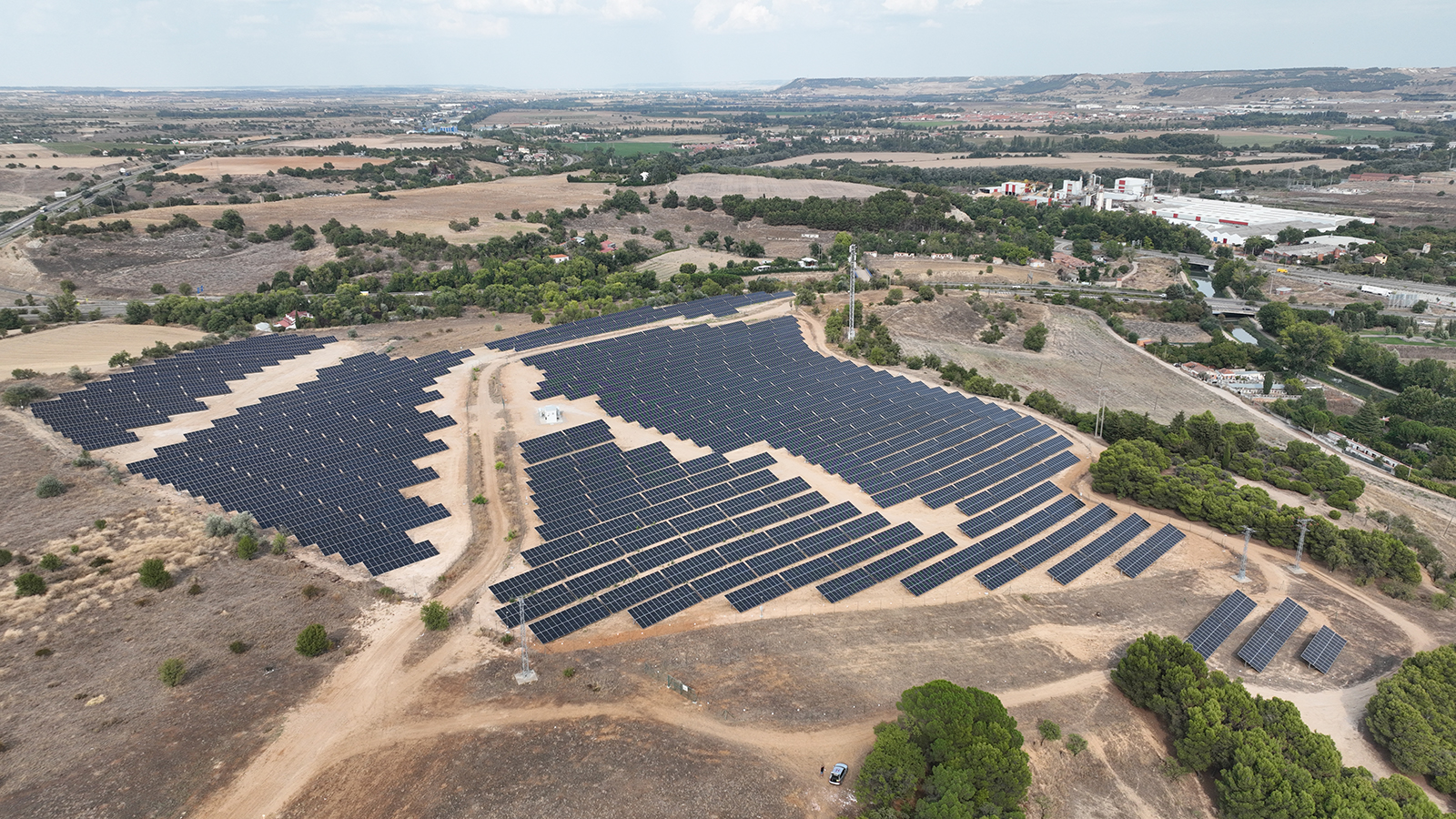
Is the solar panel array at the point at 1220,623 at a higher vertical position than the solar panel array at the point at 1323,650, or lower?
higher

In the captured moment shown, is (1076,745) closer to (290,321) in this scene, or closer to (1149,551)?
(1149,551)

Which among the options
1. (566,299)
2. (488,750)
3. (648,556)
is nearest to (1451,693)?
(648,556)

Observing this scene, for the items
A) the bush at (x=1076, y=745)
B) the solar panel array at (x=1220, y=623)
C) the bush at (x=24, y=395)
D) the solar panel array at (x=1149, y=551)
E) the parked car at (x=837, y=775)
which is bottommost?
the solar panel array at (x=1220, y=623)

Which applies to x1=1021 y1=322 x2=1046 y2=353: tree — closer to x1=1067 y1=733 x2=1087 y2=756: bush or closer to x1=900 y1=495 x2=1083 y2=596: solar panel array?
x1=900 y1=495 x2=1083 y2=596: solar panel array

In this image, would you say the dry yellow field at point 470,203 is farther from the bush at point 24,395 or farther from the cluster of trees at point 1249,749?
the cluster of trees at point 1249,749

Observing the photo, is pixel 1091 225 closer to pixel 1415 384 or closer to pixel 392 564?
pixel 1415 384

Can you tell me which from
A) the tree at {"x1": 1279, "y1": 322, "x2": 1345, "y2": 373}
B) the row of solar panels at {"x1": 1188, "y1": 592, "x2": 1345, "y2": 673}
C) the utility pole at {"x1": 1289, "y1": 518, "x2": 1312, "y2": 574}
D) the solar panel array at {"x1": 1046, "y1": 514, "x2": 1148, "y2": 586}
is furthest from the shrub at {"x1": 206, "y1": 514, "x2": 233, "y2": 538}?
the tree at {"x1": 1279, "y1": 322, "x2": 1345, "y2": 373}

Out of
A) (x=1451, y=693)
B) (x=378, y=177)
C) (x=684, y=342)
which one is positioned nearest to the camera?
(x=1451, y=693)

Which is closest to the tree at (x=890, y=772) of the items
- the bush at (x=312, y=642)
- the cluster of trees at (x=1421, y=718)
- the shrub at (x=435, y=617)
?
the shrub at (x=435, y=617)
